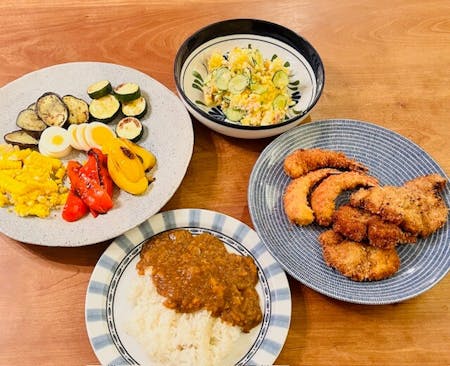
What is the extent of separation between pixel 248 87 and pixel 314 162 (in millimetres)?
597

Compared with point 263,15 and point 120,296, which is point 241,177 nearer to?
point 120,296

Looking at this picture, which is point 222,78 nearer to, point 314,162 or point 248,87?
point 248,87

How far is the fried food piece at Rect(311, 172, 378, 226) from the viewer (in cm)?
232

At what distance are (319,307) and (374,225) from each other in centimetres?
47

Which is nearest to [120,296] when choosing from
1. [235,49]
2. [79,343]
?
[79,343]

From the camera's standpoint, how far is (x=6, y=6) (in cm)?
329

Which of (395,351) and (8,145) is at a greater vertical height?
A: (8,145)

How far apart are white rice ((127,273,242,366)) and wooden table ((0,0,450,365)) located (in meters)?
0.27

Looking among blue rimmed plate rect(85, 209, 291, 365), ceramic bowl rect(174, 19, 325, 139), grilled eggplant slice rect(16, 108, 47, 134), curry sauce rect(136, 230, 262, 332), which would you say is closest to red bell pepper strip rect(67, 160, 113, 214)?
blue rimmed plate rect(85, 209, 291, 365)

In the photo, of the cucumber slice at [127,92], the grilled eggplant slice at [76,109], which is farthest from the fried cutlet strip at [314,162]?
the grilled eggplant slice at [76,109]

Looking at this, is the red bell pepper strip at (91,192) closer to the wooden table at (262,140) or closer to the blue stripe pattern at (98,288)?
the wooden table at (262,140)

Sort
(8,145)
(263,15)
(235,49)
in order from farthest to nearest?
(263,15) → (235,49) → (8,145)

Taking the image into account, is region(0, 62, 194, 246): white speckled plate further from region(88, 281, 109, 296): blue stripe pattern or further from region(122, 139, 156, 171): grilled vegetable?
region(88, 281, 109, 296): blue stripe pattern

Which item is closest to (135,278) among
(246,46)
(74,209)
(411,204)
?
(74,209)
